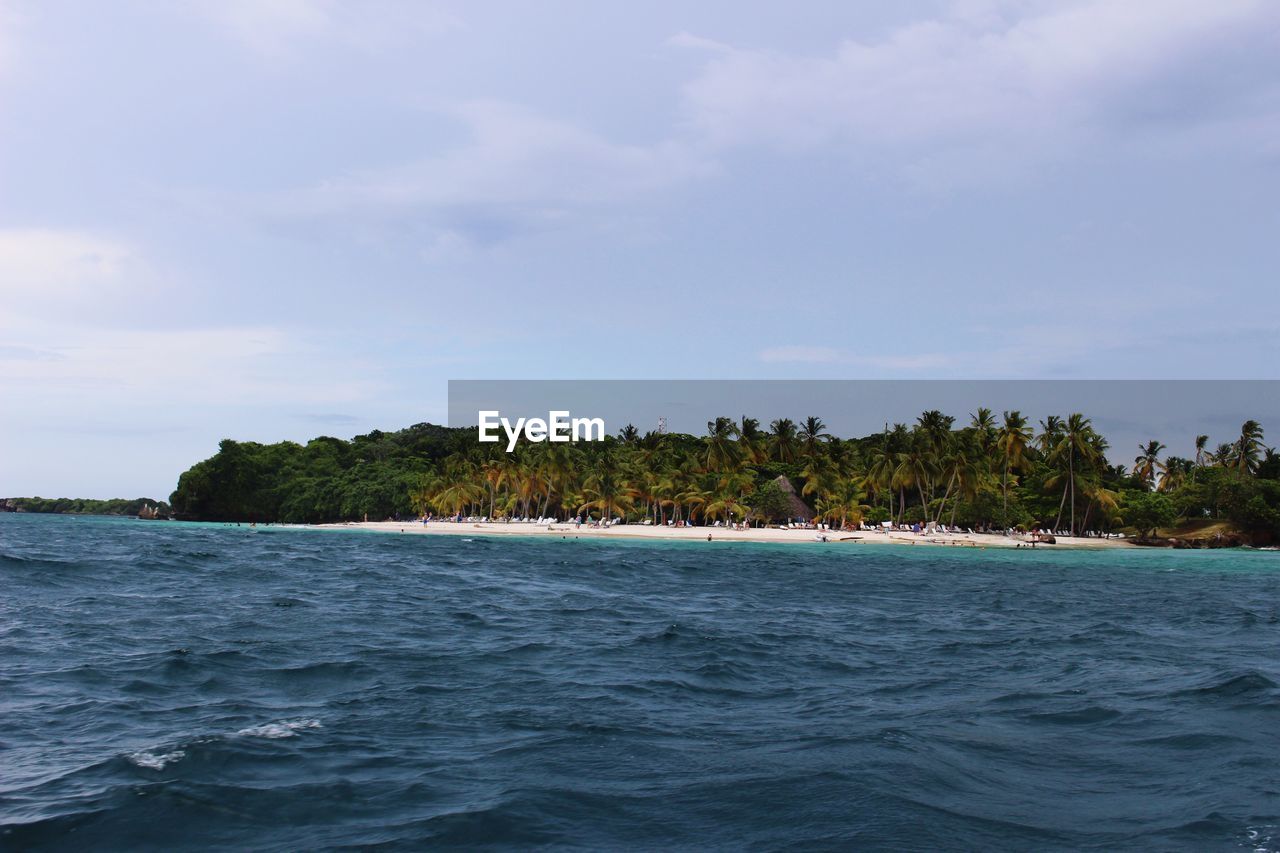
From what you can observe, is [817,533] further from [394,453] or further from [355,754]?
[394,453]

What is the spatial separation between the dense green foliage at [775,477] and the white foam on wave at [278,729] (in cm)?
8726

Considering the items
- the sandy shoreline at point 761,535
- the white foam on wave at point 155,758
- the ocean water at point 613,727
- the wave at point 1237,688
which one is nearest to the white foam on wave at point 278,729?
the ocean water at point 613,727

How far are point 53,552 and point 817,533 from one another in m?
67.4

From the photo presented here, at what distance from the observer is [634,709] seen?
11875 millimetres

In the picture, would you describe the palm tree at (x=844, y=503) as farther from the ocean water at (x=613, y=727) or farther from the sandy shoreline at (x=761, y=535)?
the ocean water at (x=613, y=727)

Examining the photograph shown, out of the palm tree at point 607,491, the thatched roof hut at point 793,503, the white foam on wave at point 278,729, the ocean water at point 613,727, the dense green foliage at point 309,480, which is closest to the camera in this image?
the ocean water at point 613,727

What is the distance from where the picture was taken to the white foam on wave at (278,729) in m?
9.91

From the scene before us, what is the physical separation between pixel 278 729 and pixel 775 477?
113278 mm

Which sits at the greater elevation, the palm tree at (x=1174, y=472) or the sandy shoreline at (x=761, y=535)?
the palm tree at (x=1174, y=472)

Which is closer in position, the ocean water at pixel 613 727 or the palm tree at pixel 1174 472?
the ocean water at pixel 613 727

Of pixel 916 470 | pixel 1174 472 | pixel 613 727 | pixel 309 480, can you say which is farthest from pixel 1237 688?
pixel 309 480

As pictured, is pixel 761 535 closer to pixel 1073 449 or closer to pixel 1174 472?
pixel 1073 449

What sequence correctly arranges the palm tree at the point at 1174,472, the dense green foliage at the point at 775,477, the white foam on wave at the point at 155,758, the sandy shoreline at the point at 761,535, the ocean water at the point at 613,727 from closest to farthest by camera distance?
the ocean water at the point at 613,727, the white foam on wave at the point at 155,758, the sandy shoreline at the point at 761,535, the dense green foliage at the point at 775,477, the palm tree at the point at 1174,472

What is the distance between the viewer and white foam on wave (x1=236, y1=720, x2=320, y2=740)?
32.5 ft
